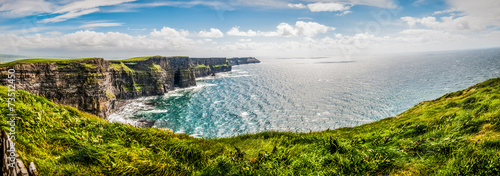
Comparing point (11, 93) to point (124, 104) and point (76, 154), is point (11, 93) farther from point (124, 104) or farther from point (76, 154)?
point (124, 104)

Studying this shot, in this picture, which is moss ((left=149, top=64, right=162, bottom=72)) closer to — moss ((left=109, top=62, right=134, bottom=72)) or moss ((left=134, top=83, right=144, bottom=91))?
moss ((left=109, top=62, right=134, bottom=72))

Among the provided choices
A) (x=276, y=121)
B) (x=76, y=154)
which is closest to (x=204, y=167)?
(x=76, y=154)

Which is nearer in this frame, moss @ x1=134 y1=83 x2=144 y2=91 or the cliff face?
the cliff face

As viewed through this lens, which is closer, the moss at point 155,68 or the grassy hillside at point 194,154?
the grassy hillside at point 194,154

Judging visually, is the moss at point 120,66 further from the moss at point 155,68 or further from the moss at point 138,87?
the moss at point 155,68

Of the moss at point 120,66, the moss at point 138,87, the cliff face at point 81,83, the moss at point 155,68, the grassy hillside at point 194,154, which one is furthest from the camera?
the moss at point 155,68

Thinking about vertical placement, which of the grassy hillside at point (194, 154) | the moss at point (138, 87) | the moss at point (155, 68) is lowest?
the moss at point (138, 87)

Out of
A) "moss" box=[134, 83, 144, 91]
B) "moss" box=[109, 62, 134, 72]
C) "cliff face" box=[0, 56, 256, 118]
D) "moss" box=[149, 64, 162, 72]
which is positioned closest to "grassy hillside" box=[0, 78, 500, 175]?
"cliff face" box=[0, 56, 256, 118]

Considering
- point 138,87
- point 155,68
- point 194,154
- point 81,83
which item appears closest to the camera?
point 194,154

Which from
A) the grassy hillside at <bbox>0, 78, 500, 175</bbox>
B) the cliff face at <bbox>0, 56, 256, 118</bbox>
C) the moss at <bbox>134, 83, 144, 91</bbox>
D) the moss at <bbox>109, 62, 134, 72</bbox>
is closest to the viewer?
the grassy hillside at <bbox>0, 78, 500, 175</bbox>

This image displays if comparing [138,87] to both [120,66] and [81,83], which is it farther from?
[81,83]

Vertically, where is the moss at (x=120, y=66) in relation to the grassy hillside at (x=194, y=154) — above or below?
above

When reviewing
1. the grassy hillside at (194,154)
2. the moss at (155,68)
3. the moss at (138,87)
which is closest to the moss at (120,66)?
the moss at (138,87)

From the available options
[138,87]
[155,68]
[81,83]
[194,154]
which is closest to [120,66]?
[138,87]
